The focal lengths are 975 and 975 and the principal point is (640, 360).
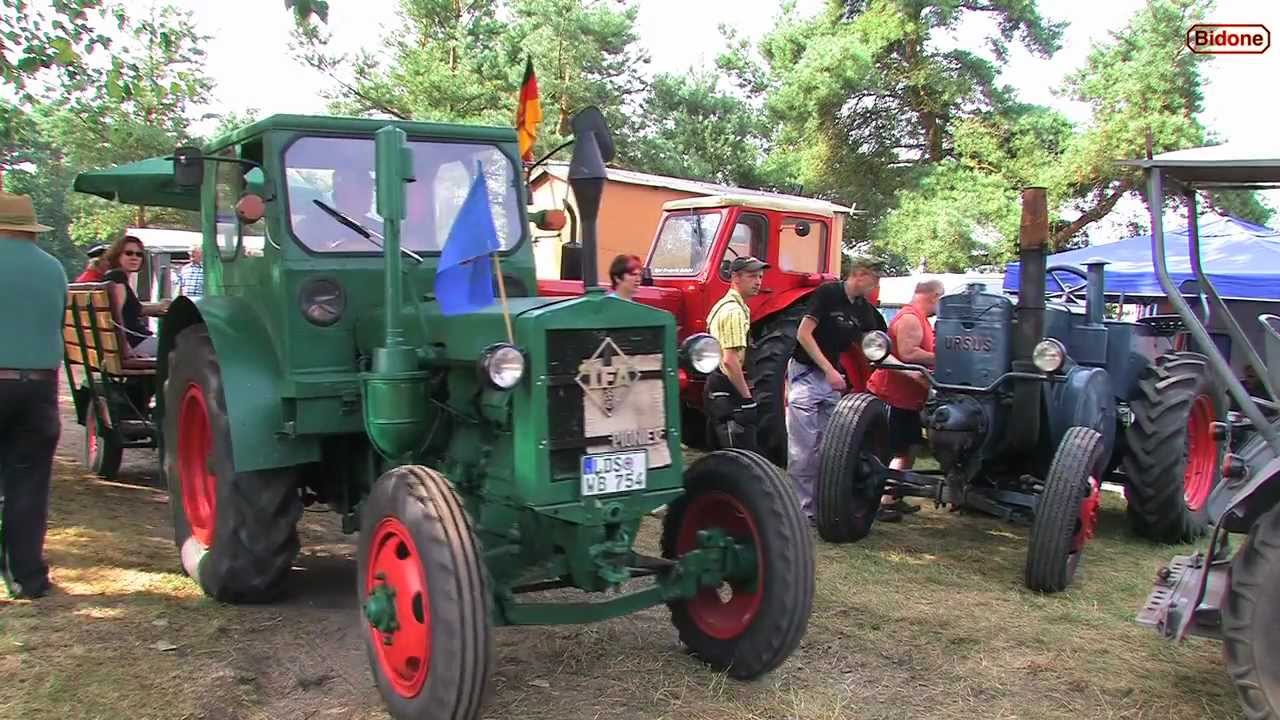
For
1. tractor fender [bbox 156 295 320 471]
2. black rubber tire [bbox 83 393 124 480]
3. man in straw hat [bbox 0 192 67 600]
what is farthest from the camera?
black rubber tire [bbox 83 393 124 480]

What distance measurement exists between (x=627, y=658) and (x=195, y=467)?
7.85ft

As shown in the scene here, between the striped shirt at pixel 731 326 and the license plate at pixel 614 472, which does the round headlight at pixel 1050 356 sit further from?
the license plate at pixel 614 472

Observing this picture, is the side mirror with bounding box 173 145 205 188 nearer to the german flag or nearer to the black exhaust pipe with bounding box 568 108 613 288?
the german flag

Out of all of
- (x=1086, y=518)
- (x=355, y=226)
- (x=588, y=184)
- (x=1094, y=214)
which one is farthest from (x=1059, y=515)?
(x=1094, y=214)

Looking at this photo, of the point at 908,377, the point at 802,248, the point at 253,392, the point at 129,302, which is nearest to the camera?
the point at 253,392

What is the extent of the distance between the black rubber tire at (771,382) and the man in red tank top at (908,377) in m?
1.28

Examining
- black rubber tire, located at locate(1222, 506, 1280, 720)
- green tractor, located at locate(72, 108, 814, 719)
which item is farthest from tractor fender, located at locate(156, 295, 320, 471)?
black rubber tire, located at locate(1222, 506, 1280, 720)

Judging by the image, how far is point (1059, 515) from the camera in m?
4.64

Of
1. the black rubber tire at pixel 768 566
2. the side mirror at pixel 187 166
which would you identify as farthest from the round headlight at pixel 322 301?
the black rubber tire at pixel 768 566

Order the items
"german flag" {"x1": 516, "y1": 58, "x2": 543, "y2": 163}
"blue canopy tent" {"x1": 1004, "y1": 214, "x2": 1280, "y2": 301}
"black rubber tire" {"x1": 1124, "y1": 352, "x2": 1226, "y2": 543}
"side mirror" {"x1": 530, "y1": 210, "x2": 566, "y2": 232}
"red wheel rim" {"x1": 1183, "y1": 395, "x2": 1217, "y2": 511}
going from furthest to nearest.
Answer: "blue canopy tent" {"x1": 1004, "y1": 214, "x2": 1280, "y2": 301}
"red wheel rim" {"x1": 1183, "y1": 395, "x2": 1217, "y2": 511}
"black rubber tire" {"x1": 1124, "y1": 352, "x2": 1226, "y2": 543}
"german flag" {"x1": 516, "y1": 58, "x2": 543, "y2": 163}
"side mirror" {"x1": 530, "y1": 210, "x2": 566, "y2": 232}

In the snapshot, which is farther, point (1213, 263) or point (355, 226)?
point (1213, 263)

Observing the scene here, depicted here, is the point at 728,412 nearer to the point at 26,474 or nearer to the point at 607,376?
the point at 607,376

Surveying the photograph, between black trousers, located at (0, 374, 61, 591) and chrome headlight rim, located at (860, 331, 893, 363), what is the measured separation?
404 centimetres

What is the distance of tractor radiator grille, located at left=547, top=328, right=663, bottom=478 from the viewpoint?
309 cm
